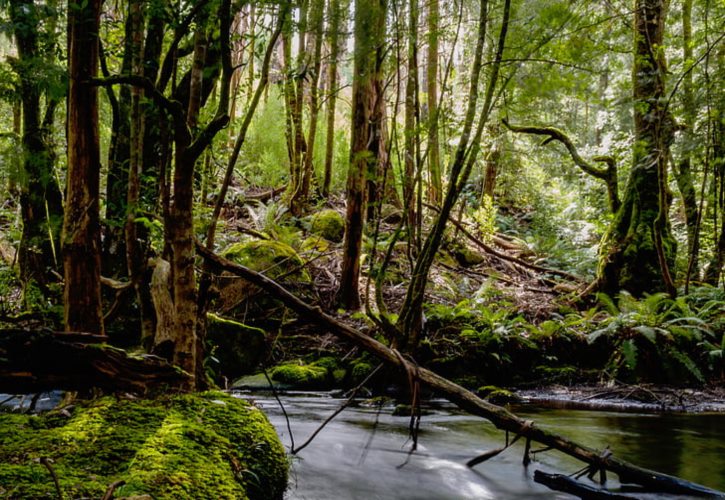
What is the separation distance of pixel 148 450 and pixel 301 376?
5103 mm

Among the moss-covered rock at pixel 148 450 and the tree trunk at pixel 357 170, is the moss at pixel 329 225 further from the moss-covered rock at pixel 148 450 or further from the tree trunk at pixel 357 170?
the moss-covered rock at pixel 148 450

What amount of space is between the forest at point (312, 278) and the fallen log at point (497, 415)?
0.8 inches

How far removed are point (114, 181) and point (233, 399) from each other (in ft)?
12.4

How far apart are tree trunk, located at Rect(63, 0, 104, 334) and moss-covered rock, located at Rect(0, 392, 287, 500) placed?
89 cm

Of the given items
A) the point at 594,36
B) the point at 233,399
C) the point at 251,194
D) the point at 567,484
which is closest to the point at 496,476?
the point at 567,484

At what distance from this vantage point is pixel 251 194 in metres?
16.1

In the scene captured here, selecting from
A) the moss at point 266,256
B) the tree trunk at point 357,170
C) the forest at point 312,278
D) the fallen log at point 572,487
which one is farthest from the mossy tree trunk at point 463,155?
the moss at point 266,256

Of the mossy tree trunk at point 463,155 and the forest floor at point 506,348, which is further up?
the mossy tree trunk at point 463,155

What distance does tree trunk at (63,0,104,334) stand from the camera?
11.6 ft

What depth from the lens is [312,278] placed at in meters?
9.81

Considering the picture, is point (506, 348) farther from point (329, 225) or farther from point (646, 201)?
point (329, 225)

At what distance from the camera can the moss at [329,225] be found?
1253cm

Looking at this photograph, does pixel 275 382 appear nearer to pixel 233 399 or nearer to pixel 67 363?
pixel 233 399

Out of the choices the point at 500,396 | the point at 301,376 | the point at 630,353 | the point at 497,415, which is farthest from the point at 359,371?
the point at 497,415
